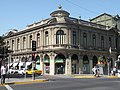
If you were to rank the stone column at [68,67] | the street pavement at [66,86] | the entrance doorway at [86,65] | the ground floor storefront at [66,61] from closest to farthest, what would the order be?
the street pavement at [66,86], the stone column at [68,67], the ground floor storefront at [66,61], the entrance doorway at [86,65]

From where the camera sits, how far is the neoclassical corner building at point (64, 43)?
52.6 meters

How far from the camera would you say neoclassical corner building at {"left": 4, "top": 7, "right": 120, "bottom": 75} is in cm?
5262

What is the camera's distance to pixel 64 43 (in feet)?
173

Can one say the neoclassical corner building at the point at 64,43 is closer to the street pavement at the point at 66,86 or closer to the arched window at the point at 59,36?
the arched window at the point at 59,36

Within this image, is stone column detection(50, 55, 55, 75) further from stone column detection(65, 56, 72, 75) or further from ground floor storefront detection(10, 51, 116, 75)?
stone column detection(65, 56, 72, 75)

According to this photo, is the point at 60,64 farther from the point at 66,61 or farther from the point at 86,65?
the point at 86,65

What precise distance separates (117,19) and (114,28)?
3.65 metres

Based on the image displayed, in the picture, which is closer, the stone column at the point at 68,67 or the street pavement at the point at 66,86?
the street pavement at the point at 66,86

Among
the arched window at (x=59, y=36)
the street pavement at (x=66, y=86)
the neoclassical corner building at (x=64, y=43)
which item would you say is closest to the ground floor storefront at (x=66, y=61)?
the neoclassical corner building at (x=64, y=43)

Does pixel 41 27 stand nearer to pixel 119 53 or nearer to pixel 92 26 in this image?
pixel 92 26

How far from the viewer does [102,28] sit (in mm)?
62281

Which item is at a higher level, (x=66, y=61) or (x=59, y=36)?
(x=59, y=36)

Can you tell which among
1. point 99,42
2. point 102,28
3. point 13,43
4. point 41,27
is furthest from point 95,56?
point 13,43

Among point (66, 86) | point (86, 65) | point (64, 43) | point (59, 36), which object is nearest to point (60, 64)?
point (64, 43)
